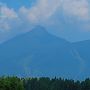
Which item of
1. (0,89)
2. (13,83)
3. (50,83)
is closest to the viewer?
(0,89)

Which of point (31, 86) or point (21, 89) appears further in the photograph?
point (31, 86)

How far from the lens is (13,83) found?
105m

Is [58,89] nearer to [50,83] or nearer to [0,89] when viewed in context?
[50,83]

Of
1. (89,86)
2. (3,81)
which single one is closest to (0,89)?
(3,81)

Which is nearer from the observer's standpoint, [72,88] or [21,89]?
[21,89]

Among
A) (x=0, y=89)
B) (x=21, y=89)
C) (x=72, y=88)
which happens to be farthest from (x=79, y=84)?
(x=0, y=89)

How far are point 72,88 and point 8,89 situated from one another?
180 ft

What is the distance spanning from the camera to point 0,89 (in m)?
98.5

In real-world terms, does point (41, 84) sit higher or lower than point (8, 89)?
higher

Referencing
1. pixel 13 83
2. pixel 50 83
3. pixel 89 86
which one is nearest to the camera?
pixel 13 83

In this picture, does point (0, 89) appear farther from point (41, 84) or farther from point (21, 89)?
point (41, 84)

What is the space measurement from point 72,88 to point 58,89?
15.0ft

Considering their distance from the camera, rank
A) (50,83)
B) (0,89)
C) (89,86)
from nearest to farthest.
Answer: (0,89)
(89,86)
(50,83)

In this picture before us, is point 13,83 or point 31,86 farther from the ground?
point 31,86
